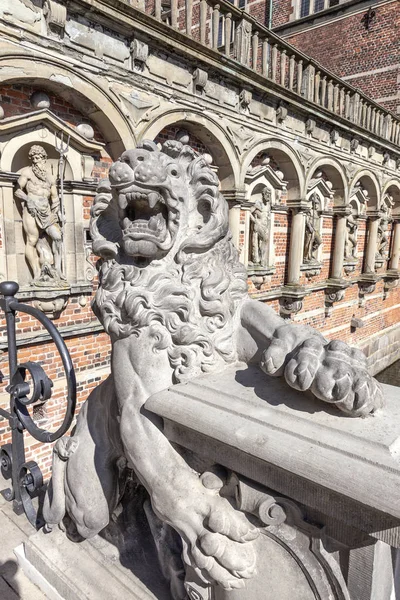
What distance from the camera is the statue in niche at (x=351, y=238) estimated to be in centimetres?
997

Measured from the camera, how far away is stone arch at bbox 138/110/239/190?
202 inches

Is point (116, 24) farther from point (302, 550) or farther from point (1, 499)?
point (302, 550)

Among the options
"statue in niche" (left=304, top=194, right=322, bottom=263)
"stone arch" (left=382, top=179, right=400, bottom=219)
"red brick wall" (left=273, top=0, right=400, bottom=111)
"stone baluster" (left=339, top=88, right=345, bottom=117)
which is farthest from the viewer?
"red brick wall" (left=273, top=0, right=400, bottom=111)

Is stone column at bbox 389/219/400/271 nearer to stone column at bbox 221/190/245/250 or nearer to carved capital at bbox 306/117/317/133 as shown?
carved capital at bbox 306/117/317/133

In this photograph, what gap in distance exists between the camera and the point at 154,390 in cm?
140

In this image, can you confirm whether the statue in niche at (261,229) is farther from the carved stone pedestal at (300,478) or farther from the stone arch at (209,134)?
the carved stone pedestal at (300,478)

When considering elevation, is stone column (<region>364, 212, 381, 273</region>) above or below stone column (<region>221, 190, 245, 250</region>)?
below

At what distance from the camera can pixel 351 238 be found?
1016 centimetres

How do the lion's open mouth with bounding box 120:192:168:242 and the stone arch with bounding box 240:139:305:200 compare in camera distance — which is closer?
the lion's open mouth with bounding box 120:192:168:242

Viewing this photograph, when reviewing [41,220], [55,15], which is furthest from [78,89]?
[41,220]

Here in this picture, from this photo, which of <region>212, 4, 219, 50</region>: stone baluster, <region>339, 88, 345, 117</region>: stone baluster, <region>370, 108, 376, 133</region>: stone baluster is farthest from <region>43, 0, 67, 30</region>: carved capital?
<region>370, 108, 376, 133</region>: stone baluster

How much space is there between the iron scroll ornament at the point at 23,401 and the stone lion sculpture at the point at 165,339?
0.42 feet

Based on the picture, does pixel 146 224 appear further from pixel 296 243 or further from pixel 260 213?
pixel 296 243

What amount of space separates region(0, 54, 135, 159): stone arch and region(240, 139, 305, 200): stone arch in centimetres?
230
